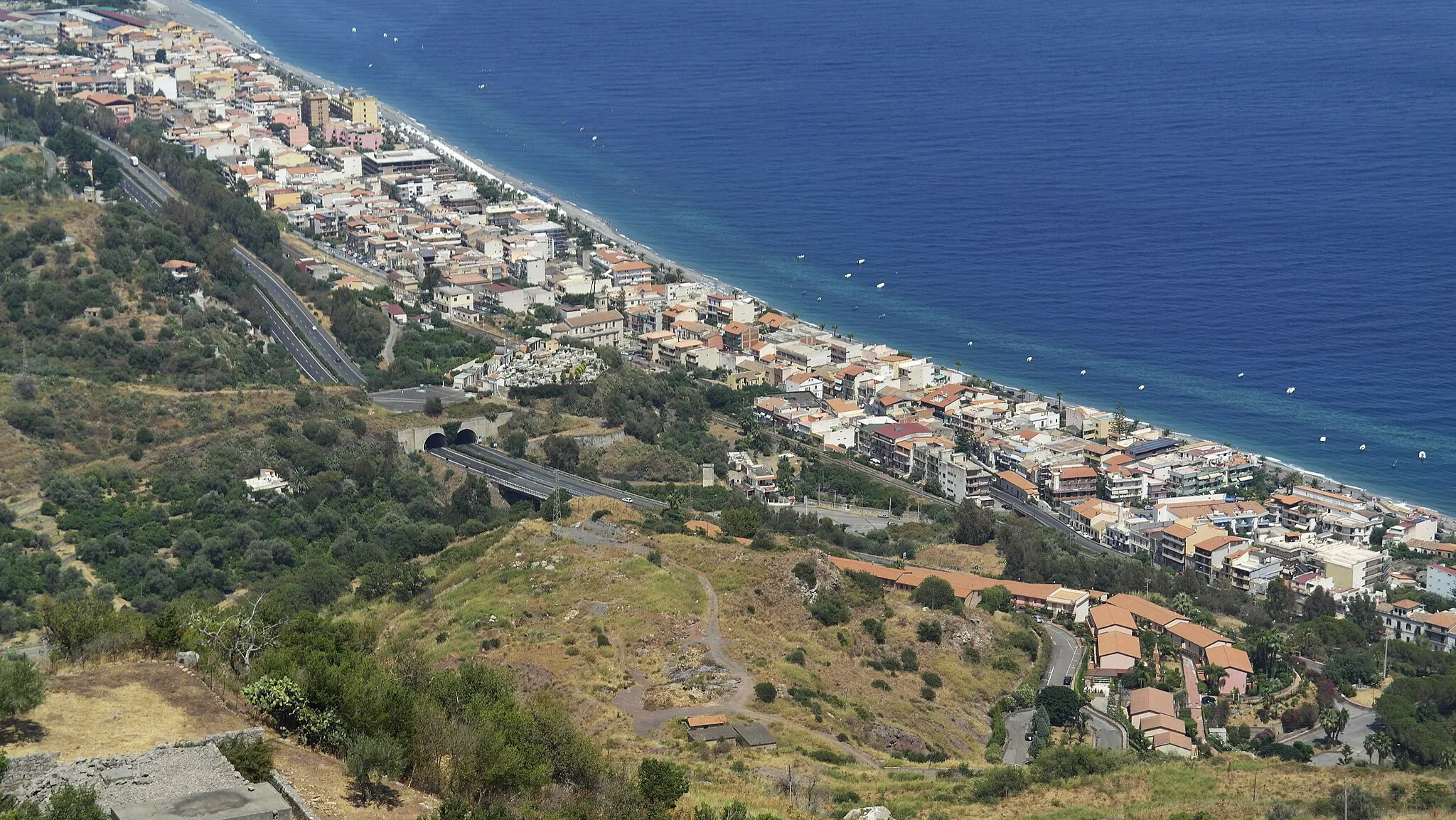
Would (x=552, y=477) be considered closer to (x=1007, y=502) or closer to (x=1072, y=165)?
(x=1007, y=502)

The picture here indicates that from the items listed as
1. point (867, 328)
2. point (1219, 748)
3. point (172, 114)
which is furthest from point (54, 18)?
point (1219, 748)

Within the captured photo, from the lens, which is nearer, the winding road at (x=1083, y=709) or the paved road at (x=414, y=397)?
the winding road at (x=1083, y=709)

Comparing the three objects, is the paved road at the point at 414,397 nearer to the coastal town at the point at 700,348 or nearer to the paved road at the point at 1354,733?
the coastal town at the point at 700,348

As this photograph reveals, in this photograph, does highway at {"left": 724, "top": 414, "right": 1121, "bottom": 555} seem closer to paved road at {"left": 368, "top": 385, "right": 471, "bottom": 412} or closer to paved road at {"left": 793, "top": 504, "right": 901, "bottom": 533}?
paved road at {"left": 793, "top": 504, "right": 901, "bottom": 533}

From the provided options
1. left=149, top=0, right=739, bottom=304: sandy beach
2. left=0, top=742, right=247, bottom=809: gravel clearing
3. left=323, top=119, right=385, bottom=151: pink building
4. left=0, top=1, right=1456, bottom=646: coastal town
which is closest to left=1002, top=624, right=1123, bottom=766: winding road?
left=0, top=1, right=1456, bottom=646: coastal town

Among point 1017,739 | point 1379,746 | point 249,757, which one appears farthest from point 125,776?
point 1379,746

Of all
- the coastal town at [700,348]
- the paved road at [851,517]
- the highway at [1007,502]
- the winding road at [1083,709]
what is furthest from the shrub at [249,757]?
the highway at [1007,502]
